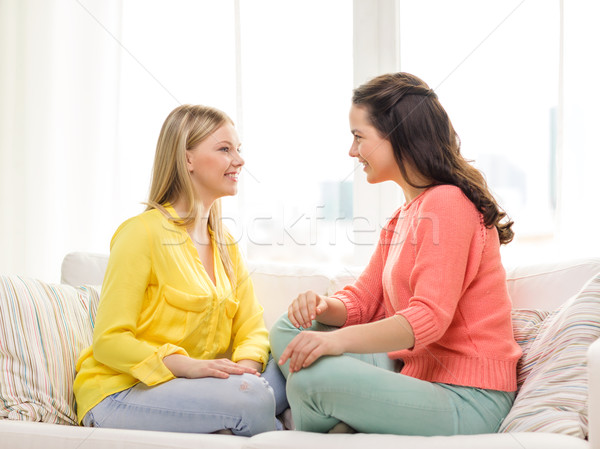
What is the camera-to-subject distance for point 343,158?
243 cm

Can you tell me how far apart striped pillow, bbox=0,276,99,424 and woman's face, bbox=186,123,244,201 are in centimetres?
49

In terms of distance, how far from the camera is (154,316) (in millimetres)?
1520

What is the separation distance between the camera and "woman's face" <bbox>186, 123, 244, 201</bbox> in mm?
1688

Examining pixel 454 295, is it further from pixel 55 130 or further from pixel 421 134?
pixel 55 130

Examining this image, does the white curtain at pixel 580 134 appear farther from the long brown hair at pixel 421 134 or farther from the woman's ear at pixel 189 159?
the woman's ear at pixel 189 159

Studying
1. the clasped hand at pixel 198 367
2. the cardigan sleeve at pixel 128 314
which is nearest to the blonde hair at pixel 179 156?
the cardigan sleeve at pixel 128 314

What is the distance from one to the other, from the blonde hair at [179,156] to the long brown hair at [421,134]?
1.74ft

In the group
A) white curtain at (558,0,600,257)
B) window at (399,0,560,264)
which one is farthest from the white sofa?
window at (399,0,560,264)

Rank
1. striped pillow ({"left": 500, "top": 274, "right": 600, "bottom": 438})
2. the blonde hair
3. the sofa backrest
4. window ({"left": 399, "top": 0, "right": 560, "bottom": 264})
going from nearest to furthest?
striped pillow ({"left": 500, "top": 274, "right": 600, "bottom": 438}) → the blonde hair → the sofa backrest → window ({"left": 399, "top": 0, "right": 560, "bottom": 264})

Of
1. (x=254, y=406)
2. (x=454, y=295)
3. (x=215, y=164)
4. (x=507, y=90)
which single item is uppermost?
(x=507, y=90)

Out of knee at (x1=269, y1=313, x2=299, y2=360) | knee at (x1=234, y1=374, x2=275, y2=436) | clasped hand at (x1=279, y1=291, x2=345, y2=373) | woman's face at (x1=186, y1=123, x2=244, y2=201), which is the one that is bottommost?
knee at (x1=234, y1=374, x2=275, y2=436)

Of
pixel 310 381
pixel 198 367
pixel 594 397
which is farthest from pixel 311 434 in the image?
pixel 594 397

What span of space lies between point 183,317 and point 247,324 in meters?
0.23

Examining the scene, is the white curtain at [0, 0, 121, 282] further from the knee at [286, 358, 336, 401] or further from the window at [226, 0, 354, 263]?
the knee at [286, 358, 336, 401]
